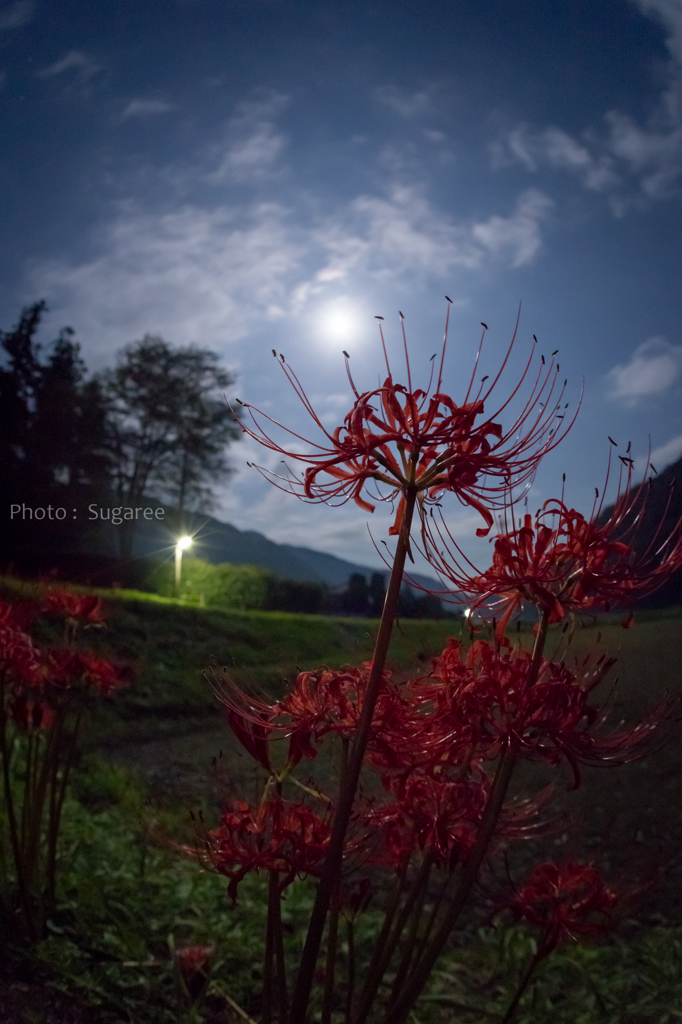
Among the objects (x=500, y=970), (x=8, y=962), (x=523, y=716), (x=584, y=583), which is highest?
(x=584, y=583)

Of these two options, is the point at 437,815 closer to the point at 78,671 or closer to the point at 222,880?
the point at 78,671

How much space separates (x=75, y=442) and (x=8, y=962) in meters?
1.47

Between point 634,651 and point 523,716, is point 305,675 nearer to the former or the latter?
point 523,716

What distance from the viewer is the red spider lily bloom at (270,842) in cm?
76

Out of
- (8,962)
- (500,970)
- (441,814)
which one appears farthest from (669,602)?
(8,962)

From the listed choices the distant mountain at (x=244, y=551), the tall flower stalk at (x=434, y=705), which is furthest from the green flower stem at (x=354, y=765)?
the distant mountain at (x=244, y=551)

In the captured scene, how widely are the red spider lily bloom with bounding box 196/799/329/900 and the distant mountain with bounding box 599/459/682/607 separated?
20.1 inches

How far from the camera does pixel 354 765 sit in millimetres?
623

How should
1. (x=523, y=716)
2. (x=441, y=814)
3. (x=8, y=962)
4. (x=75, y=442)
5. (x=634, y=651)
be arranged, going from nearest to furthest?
1. (x=523, y=716)
2. (x=441, y=814)
3. (x=8, y=962)
4. (x=634, y=651)
5. (x=75, y=442)

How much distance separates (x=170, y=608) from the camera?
92.0 inches

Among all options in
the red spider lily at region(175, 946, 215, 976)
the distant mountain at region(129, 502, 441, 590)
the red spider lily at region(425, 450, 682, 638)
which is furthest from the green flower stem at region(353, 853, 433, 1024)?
the distant mountain at region(129, 502, 441, 590)

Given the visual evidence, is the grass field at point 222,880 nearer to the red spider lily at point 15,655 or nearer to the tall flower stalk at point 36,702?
the tall flower stalk at point 36,702

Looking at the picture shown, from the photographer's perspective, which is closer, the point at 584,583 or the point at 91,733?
the point at 584,583

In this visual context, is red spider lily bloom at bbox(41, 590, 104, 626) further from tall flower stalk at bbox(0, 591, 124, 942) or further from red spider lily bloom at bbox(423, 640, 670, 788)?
red spider lily bloom at bbox(423, 640, 670, 788)
